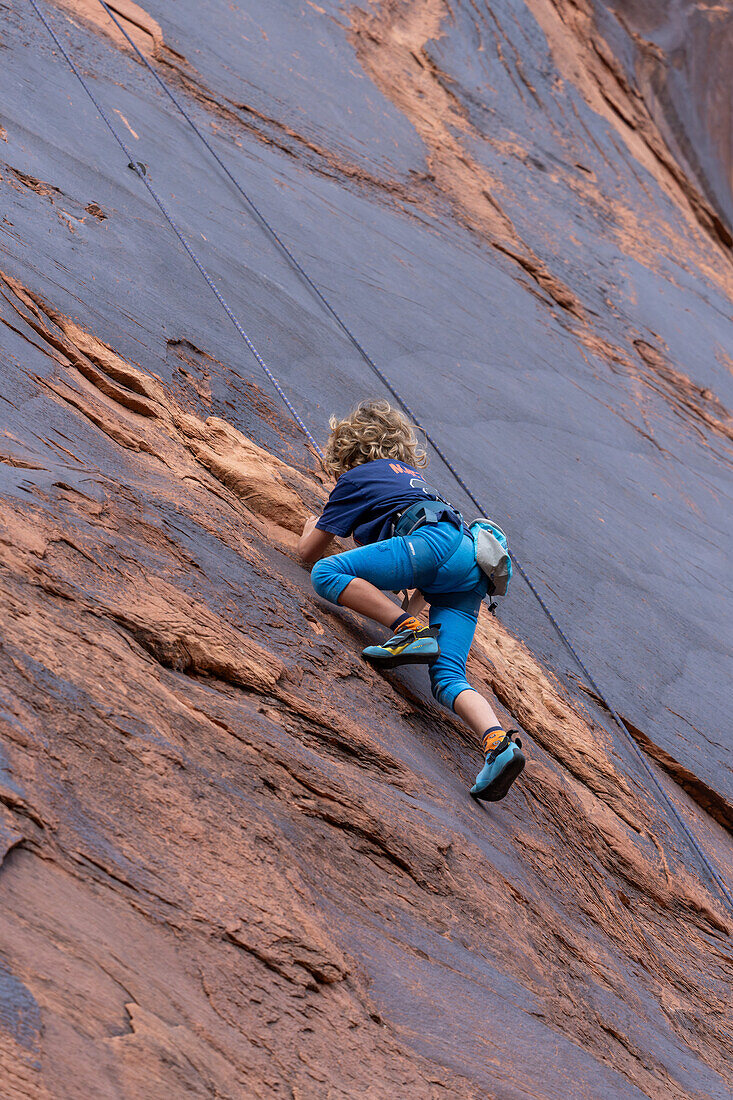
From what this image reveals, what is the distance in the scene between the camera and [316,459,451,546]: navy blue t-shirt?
355cm

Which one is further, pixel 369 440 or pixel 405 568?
pixel 369 440

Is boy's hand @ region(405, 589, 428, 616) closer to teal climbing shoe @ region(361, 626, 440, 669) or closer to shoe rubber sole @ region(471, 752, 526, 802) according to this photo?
teal climbing shoe @ region(361, 626, 440, 669)

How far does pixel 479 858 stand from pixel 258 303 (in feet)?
11.4

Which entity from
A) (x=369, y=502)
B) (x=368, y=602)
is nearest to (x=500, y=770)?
(x=368, y=602)

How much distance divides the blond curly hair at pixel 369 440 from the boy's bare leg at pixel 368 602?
2.24ft

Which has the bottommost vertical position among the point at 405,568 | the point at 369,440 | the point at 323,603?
the point at 323,603

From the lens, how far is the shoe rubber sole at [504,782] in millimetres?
3018

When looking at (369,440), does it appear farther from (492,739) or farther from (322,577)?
(492,739)

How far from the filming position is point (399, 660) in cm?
326

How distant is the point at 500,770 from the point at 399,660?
54 centimetres

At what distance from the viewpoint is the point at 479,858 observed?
2.91 metres

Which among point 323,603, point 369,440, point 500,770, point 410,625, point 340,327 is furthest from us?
point 340,327

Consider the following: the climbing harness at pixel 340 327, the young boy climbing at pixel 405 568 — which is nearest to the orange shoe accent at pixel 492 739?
the young boy climbing at pixel 405 568

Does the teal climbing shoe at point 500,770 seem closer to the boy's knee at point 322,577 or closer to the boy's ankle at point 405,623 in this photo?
the boy's ankle at point 405,623
